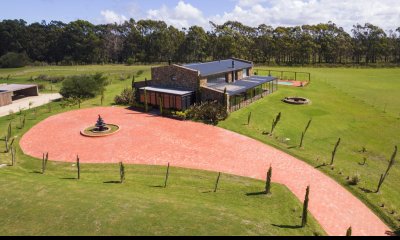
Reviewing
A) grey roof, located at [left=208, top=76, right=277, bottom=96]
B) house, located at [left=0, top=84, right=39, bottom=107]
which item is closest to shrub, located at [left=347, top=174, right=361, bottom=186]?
grey roof, located at [left=208, top=76, right=277, bottom=96]

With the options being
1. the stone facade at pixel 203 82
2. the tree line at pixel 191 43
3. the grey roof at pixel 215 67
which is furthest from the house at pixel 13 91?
the tree line at pixel 191 43

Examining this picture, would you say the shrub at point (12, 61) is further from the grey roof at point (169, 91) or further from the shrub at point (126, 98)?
the grey roof at point (169, 91)

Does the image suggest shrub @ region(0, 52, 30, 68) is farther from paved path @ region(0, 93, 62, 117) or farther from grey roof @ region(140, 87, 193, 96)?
grey roof @ region(140, 87, 193, 96)

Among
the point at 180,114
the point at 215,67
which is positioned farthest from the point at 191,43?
the point at 180,114

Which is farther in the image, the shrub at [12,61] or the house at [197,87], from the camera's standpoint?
the shrub at [12,61]

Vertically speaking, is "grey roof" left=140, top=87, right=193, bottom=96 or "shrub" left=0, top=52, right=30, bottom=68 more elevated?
"shrub" left=0, top=52, right=30, bottom=68

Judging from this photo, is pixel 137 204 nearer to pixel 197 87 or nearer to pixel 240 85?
pixel 197 87

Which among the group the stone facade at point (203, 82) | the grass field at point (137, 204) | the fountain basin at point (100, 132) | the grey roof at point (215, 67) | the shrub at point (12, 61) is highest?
the shrub at point (12, 61)
